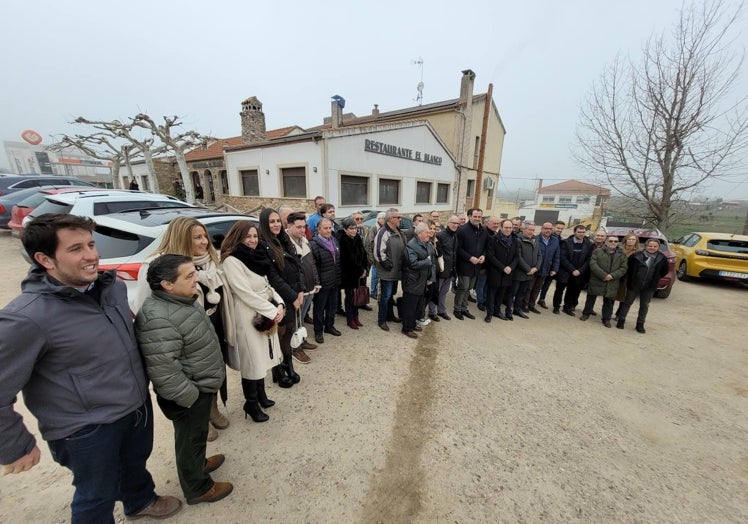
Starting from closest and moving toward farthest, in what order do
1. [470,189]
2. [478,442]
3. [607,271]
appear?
[478,442] → [607,271] → [470,189]

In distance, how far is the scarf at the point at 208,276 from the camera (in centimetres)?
222

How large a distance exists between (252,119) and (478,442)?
1880cm

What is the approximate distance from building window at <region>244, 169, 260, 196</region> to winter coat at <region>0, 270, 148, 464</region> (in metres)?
14.1

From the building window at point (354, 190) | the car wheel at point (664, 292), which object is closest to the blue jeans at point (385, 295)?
the car wheel at point (664, 292)

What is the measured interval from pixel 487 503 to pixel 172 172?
29.2 metres

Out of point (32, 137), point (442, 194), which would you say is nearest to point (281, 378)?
point (442, 194)

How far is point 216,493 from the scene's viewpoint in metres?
2.00

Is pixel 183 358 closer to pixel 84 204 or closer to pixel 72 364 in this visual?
pixel 72 364

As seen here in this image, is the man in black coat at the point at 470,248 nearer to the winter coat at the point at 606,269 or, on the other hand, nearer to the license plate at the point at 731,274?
the winter coat at the point at 606,269

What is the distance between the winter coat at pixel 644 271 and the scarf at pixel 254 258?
19.7 feet

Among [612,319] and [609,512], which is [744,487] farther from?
[612,319]

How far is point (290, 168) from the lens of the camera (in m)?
12.7

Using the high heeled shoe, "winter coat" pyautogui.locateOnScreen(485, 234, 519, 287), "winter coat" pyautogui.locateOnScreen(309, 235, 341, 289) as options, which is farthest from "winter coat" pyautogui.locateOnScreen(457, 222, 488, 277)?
the high heeled shoe

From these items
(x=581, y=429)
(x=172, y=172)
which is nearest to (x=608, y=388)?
(x=581, y=429)
